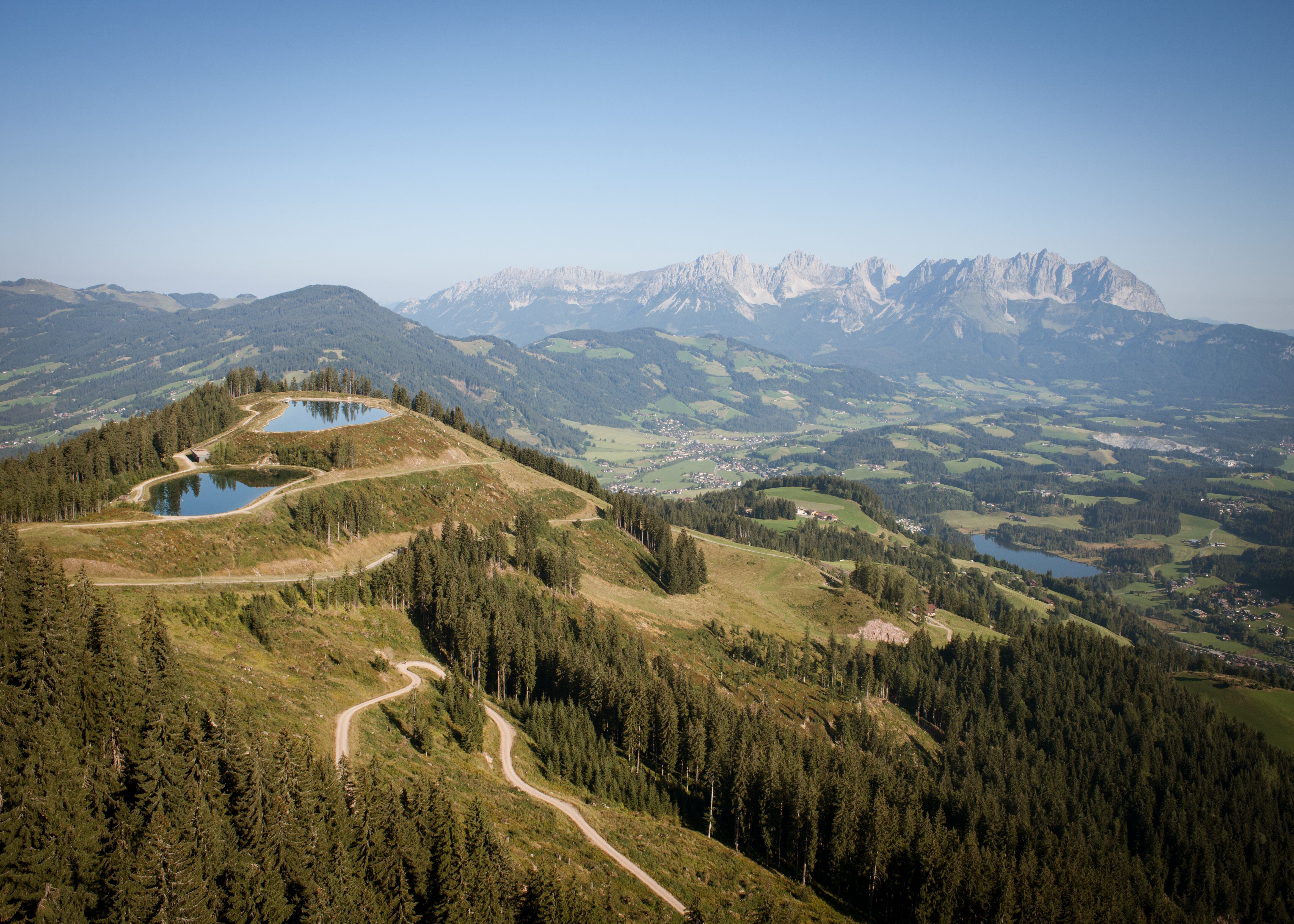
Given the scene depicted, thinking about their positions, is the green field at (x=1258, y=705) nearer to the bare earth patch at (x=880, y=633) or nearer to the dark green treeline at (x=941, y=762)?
the dark green treeline at (x=941, y=762)

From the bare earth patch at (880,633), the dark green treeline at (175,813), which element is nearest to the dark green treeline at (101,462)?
the dark green treeline at (175,813)

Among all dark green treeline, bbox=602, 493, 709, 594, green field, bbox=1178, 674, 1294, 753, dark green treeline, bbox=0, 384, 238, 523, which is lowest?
green field, bbox=1178, 674, 1294, 753

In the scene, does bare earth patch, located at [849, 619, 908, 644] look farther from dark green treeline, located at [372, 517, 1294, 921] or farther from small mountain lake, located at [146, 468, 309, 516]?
small mountain lake, located at [146, 468, 309, 516]

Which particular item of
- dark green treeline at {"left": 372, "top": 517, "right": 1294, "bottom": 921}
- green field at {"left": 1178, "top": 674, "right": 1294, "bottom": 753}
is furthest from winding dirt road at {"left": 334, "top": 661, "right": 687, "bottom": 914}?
green field at {"left": 1178, "top": 674, "right": 1294, "bottom": 753}

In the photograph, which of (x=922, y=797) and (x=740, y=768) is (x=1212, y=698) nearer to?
(x=922, y=797)

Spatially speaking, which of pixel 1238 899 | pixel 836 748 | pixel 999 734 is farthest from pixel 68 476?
pixel 1238 899
